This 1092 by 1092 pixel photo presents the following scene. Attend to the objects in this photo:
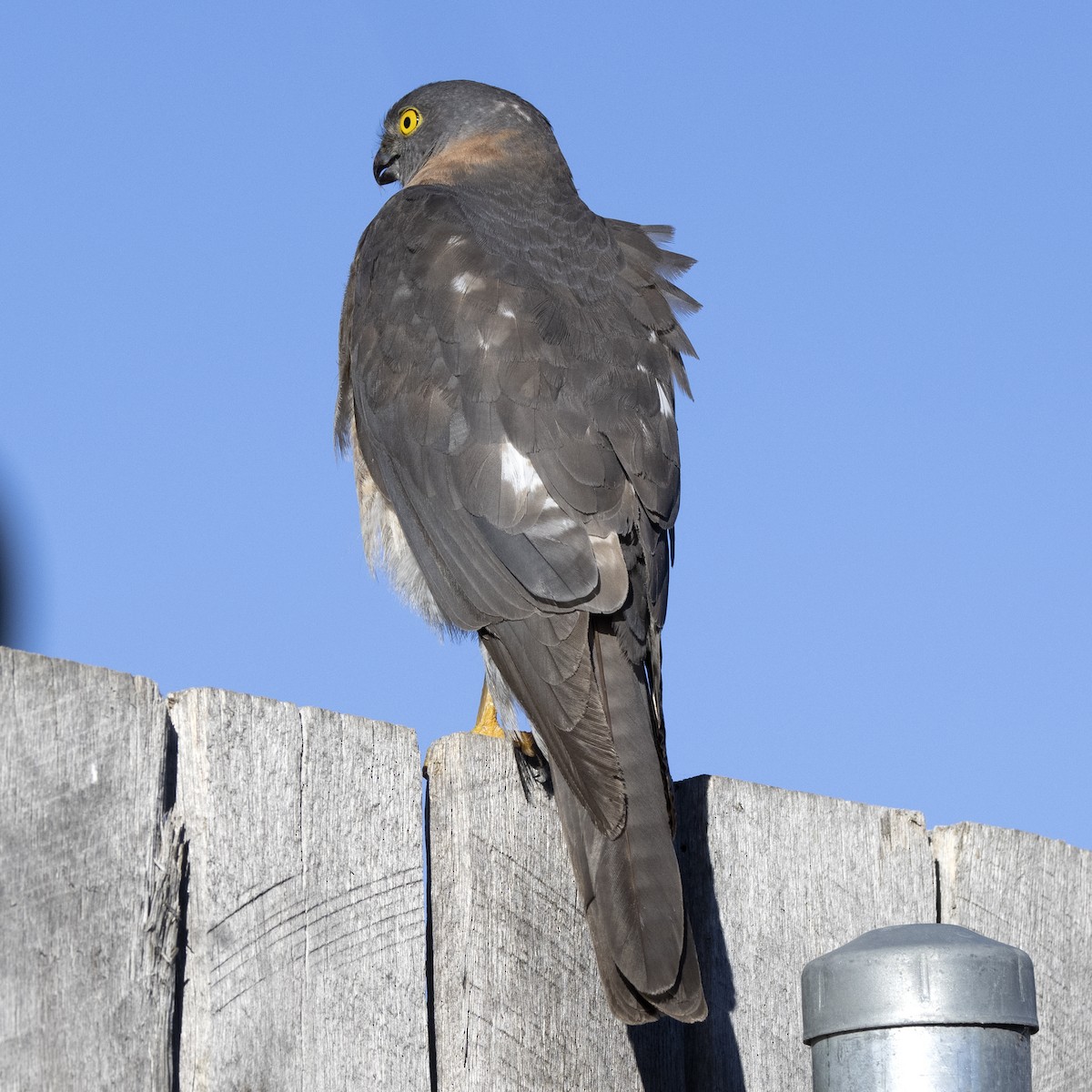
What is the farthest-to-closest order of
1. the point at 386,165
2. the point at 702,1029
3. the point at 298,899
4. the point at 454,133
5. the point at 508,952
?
the point at 386,165 → the point at 454,133 → the point at 702,1029 → the point at 508,952 → the point at 298,899

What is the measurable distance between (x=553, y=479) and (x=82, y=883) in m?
1.47

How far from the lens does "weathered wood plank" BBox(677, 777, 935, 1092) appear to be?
279 centimetres

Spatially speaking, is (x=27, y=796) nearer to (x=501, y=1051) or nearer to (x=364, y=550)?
(x=501, y=1051)

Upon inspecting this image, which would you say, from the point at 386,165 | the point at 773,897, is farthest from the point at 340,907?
the point at 386,165

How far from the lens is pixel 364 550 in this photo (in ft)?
12.5

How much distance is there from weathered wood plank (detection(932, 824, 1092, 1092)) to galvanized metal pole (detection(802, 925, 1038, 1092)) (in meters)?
0.88

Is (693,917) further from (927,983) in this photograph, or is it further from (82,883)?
(82,883)

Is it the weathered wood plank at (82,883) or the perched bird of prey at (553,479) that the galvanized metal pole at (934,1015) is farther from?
the weathered wood plank at (82,883)

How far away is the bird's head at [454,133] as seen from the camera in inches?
201

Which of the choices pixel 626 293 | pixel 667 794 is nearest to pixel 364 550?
pixel 626 293

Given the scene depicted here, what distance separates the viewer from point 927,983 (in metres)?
2.14

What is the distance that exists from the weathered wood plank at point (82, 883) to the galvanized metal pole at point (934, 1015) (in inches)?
35.4

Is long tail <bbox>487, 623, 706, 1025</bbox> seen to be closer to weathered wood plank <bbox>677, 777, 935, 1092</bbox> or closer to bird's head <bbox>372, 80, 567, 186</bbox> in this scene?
weathered wood plank <bbox>677, 777, 935, 1092</bbox>

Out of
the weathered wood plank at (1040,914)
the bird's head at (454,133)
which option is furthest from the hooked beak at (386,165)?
the weathered wood plank at (1040,914)
